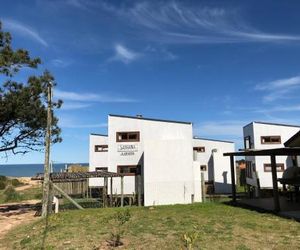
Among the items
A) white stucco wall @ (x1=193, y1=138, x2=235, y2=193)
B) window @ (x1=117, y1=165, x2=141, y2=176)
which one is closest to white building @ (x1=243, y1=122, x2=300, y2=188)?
white stucco wall @ (x1=193, y1=138, x2=235, y2=193)

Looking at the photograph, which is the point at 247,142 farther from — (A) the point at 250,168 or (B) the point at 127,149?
(B) the point at 127,149

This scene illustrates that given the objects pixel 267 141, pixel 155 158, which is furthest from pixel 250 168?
pixel 155 158

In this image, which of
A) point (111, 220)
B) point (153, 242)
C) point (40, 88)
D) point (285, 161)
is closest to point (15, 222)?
point (111, 220)

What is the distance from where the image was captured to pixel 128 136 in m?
30.7

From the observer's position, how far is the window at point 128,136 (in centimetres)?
3059

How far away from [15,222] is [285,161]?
87.2 ft

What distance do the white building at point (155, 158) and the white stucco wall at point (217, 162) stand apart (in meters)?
10.2

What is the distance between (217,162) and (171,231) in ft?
93.0

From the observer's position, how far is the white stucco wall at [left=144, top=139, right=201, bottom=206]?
27.4 m

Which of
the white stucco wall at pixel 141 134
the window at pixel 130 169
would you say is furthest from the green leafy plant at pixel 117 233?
the white stucco wall at pixel 141 134

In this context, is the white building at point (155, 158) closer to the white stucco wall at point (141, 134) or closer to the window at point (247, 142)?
the white stucco wall at point (141, 134)

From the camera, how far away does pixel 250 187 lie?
1293 inches

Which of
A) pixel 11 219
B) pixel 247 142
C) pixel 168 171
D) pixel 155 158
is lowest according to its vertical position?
pixel 11 219

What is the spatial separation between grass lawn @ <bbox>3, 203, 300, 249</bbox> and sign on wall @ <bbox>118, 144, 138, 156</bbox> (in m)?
13.2
